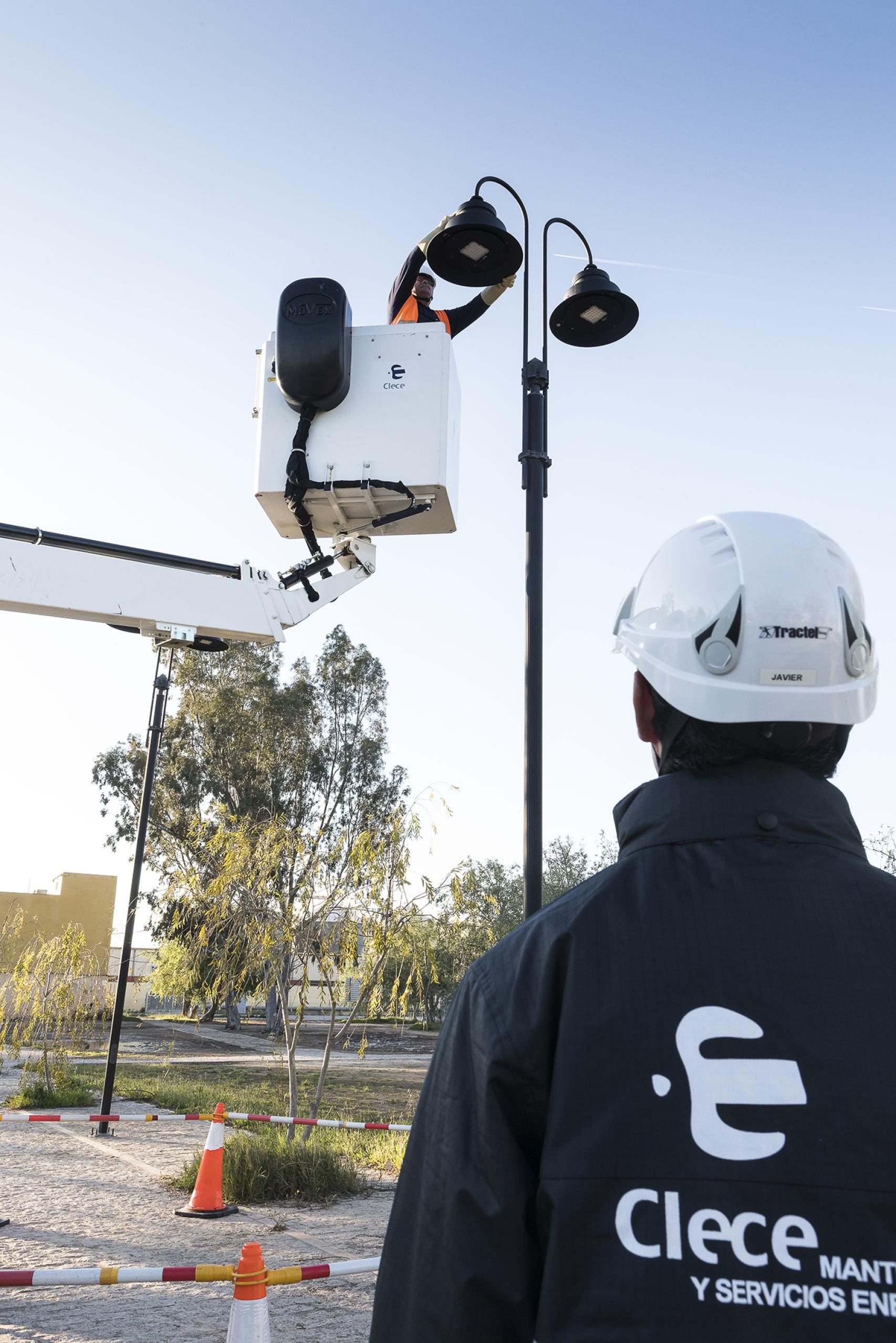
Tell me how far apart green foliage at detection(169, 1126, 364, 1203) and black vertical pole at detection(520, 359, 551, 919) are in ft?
19.0

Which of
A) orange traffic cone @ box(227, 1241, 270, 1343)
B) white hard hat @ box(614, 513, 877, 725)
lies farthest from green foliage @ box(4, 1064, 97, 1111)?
white hard hat @ box(614, 513, 877, 725)

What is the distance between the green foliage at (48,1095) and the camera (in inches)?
564

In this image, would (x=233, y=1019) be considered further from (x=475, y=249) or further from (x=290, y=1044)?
(x=475, y=249)

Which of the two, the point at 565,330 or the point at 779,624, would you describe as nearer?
the point at 779,624

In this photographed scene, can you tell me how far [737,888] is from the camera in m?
1.30

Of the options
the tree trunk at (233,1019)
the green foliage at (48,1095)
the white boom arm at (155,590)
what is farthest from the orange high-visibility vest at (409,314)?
the tree trunk at (233,1019)

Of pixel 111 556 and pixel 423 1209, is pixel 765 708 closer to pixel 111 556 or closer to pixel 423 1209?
pixel 423 1209

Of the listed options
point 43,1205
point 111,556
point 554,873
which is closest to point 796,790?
point 111,556

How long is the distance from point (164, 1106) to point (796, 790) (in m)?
15.6

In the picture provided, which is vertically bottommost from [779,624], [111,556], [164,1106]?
[164,1106]

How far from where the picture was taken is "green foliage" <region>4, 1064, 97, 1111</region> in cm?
1433

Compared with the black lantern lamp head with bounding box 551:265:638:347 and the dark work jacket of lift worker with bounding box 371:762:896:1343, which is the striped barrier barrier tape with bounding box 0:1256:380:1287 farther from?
the black lantern lamp head with bounding box 551:265:638:347

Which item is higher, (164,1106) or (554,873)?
(554,873)

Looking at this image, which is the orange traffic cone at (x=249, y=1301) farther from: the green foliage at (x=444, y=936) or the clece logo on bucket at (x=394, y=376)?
the green foliage at (x=444, y=936)
